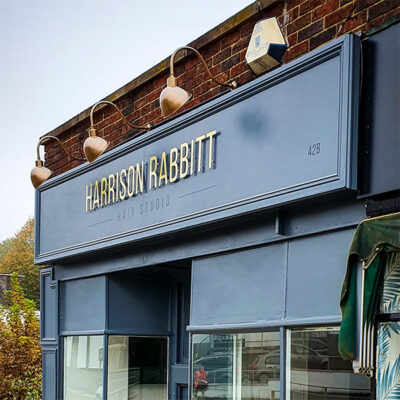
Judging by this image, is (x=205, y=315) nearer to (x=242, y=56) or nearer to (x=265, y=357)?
(x=265, y=357)

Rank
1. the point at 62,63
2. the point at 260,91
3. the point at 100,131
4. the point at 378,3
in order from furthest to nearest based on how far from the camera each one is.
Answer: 1. the point at 62,63
2. the point at 100,131
3. the point at 260,91
4. the point at 378,3

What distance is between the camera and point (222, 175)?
6.20 m

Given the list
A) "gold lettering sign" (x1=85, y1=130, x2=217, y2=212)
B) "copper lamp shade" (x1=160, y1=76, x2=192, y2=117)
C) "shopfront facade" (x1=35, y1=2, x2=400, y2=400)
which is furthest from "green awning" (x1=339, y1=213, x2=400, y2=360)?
"gold lettering sign" (x1=85, y1=130, x2=217, y2=212)

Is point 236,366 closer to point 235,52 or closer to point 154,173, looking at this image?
point 154,173

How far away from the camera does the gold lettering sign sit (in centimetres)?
652

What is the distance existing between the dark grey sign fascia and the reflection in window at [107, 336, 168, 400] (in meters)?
1.27

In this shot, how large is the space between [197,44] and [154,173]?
54.9 inches

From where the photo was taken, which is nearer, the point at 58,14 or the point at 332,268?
the point at 332,268

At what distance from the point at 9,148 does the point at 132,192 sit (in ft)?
29.8

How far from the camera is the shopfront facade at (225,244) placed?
5.09 m

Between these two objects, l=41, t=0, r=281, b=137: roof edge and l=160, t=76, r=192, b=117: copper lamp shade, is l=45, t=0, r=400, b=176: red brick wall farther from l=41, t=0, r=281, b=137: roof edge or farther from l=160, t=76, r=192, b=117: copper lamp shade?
l=160, t=76, r=192, b=117: copper lamp shade

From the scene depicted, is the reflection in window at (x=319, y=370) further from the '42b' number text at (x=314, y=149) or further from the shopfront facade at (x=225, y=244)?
the '42b' number text at (x=314, y=149)

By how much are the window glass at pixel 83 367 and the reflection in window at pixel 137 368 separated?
15cm

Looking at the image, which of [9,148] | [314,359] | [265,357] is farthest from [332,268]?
[9,148]
